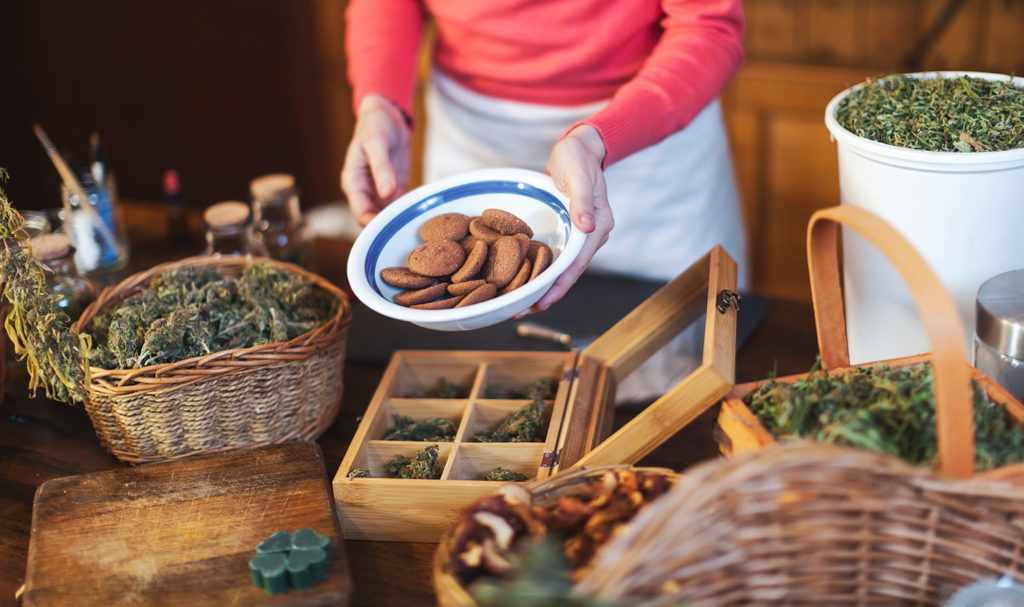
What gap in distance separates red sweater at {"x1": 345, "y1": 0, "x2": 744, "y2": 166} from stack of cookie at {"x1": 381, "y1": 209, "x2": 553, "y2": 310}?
0.23 m

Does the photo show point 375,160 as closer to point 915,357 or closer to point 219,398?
point 219,398

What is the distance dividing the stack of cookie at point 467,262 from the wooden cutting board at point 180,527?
0.92 feet

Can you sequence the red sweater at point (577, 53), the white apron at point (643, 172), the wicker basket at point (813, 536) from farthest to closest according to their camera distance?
1. the white apron at point (643, 172)
2. the red sweater at point (577, 53)
3. the wicker basket at point (813, 536)

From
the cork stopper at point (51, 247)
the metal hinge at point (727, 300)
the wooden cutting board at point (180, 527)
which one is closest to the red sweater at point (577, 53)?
the metal hinge at point (727, 300)

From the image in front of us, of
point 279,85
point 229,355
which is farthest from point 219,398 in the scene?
point 279,85

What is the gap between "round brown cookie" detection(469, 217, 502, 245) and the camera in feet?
4.04

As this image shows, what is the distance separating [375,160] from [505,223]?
36 centimetres

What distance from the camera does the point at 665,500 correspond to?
72 centimetres

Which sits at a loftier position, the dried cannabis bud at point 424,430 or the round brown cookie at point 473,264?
the round brown cookie at point 473,264

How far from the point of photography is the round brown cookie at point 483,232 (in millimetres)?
1231

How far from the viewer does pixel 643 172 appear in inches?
70.4

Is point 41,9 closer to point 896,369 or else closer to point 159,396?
point 159,396

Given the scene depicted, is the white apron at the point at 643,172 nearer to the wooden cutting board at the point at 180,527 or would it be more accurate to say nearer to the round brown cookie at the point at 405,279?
the round brown cookie at the point at 405,279

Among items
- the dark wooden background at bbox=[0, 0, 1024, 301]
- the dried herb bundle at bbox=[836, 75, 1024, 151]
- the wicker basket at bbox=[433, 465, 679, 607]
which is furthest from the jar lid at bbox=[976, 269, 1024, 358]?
the dark wooden background at bbox=[0, 0, 1024, 301]
